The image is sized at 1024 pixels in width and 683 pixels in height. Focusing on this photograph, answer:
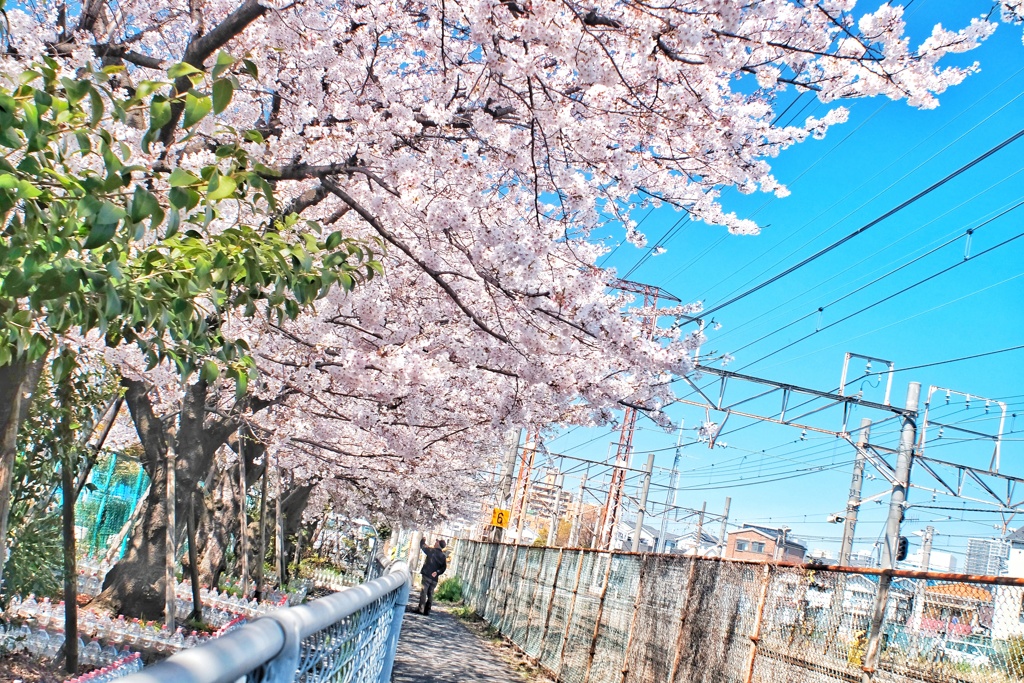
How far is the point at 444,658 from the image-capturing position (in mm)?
13961

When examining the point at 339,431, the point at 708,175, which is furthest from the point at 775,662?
the point at 339,431

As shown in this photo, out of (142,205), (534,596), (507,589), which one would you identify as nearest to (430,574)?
(507,589)

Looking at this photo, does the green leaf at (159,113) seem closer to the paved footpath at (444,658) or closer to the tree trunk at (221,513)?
the paved footpath at (444,658)

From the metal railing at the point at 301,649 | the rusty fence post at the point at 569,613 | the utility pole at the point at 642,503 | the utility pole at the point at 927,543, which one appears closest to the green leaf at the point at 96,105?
the metal railing at the point at 301,649

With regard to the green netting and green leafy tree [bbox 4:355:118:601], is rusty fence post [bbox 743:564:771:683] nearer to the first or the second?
green leafy tree [bbox 4:355:118:601]

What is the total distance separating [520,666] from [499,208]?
28.1 ft

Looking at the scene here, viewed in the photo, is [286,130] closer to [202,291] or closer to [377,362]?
[377,362]

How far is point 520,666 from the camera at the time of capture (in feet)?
47.5

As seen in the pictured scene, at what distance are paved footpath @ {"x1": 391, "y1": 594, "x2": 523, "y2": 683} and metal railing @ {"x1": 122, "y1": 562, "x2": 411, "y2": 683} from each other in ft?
19.6

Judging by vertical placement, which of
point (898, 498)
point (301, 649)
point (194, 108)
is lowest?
point (301, 649)

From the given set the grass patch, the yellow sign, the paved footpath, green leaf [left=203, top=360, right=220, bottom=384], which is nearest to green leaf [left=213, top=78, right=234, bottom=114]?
green leaf [left=203, top=360, right=220, bottom=384]

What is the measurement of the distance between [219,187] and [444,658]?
40.9 ft

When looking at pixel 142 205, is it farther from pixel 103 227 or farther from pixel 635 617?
pixel 635 617

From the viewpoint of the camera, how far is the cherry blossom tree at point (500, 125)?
6230 mm
